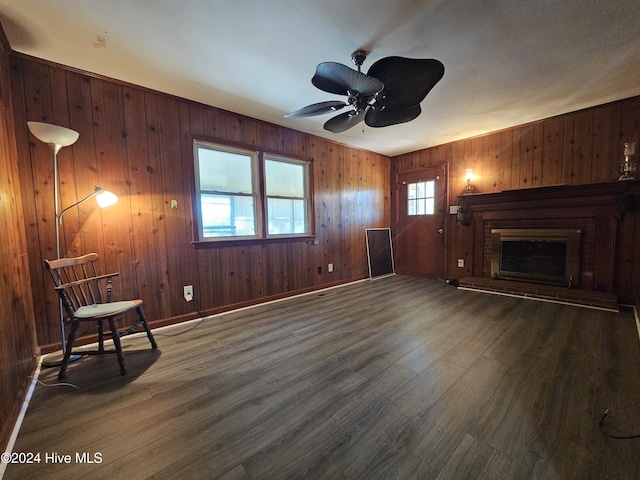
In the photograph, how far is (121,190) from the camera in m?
2.41

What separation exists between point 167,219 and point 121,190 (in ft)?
1.54

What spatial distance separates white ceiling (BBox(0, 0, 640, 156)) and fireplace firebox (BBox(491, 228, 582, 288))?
1.72m

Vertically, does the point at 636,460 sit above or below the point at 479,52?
below

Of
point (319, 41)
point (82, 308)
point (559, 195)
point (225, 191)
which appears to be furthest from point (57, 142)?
point (559, 195)

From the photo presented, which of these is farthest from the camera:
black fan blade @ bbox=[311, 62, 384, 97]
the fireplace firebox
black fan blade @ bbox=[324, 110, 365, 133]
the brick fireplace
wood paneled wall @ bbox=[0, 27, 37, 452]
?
the fireplace firebox

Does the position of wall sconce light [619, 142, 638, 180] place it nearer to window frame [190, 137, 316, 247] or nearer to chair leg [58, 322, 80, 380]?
window frame [190, 137, 316, 247]

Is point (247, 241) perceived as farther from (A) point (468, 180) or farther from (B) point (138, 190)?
(A) point (468, 180)

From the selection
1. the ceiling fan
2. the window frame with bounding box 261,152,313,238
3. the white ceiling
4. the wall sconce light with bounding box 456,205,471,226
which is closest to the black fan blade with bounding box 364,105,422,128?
the ceiling fan

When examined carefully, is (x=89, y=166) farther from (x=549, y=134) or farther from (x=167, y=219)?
(x=549, y=134)

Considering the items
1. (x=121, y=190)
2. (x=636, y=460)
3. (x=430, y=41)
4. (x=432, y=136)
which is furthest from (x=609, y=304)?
(x=121, y=190)

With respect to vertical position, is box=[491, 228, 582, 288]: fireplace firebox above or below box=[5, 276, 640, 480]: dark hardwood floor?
above

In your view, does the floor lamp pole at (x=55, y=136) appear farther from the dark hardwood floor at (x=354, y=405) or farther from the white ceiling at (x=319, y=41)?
the dark hardwood floor at (x=354, y=405)

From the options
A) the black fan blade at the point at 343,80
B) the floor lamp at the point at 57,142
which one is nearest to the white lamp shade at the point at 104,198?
the floor lamp at the point at 57,142

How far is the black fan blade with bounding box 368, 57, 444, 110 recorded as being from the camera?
1561 millimetres
